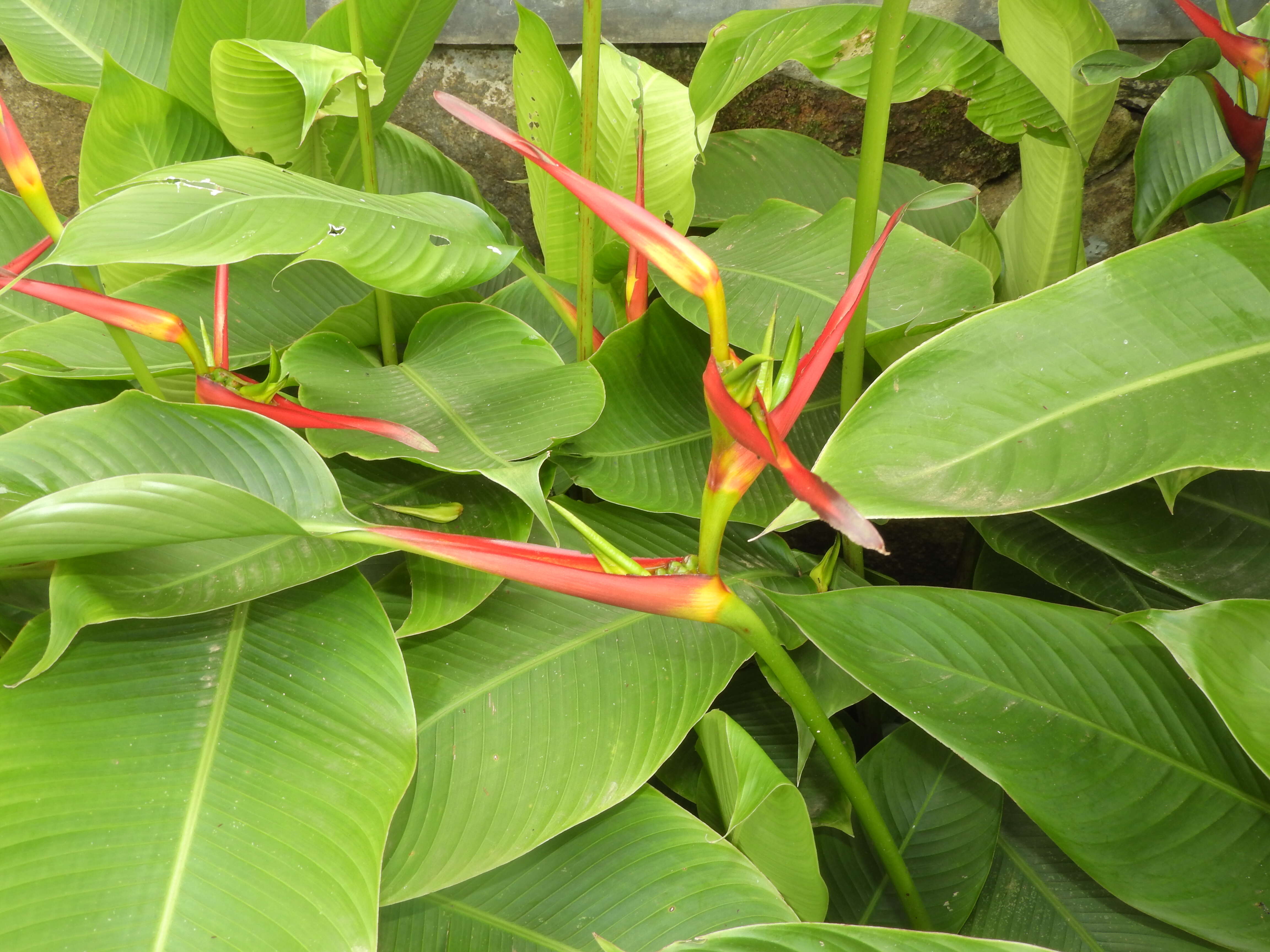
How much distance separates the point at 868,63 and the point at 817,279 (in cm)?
19

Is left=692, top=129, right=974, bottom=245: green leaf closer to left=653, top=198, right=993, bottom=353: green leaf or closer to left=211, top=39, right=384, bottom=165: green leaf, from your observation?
left=653, top=198, right=993, bottom=353: green leaf

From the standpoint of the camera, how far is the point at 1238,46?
0.68 metres

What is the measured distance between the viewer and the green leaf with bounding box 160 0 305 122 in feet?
2.62

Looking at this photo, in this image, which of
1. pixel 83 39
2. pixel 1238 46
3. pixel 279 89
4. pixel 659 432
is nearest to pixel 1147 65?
pixel 1238 46

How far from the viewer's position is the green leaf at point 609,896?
22.0 inches

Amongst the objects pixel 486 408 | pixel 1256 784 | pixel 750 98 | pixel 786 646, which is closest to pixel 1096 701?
pixel 1256 784

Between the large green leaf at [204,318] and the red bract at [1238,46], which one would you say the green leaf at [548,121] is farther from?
the red bract at [1238,46]

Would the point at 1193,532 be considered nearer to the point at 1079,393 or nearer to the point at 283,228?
the point at 1079,393

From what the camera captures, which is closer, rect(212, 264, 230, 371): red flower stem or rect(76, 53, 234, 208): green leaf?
rect(212, 264, 230, 371): red flower stem

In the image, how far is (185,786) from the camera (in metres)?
0.49

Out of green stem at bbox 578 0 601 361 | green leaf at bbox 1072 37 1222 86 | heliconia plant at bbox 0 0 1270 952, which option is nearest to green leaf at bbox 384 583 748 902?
heliconia plant at bbox 0 0 1270 952

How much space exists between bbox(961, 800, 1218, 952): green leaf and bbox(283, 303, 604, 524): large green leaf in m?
0.50

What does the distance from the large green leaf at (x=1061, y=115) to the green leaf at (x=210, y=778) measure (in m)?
0.73

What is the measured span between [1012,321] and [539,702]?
41cm
